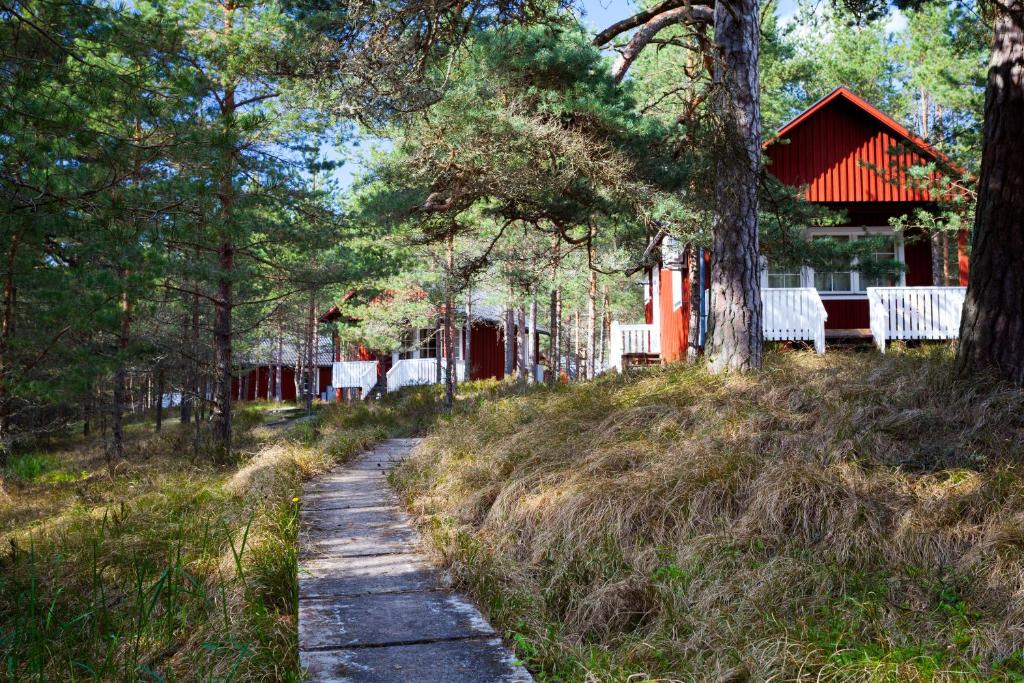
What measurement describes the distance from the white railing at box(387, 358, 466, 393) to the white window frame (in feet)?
42.4

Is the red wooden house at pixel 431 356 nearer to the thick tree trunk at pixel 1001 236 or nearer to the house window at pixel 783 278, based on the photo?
the house window at pixel 783 278

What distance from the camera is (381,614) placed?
3943 mm

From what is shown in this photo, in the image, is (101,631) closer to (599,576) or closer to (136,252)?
(599,576)

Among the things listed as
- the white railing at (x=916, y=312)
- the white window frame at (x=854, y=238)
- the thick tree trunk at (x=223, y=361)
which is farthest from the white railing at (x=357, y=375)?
the white railing at (x=916, y=312)

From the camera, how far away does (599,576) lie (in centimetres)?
431

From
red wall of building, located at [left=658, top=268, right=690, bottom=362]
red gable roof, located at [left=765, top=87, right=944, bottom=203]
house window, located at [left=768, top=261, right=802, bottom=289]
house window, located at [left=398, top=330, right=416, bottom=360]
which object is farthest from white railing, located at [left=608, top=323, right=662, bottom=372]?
house window, located at [left=398, top=330, right=416, bottom=360]

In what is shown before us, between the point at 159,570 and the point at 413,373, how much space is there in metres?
22.2

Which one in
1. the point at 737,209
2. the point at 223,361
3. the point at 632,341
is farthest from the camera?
the point at 632,341

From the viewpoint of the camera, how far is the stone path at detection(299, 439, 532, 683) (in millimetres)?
3236

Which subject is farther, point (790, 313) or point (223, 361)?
point (790, 313)

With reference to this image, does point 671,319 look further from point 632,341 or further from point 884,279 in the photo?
point 884,279

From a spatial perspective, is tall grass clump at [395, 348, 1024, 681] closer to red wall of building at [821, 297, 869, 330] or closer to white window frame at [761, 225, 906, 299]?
white window frame at [761, 225, 906, 299]

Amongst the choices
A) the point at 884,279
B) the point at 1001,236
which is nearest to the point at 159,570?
the point at 1001,236

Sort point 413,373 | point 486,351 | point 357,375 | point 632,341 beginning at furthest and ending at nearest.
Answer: point 357,375 → point 486,351 → point 413,373 → point 632,341
